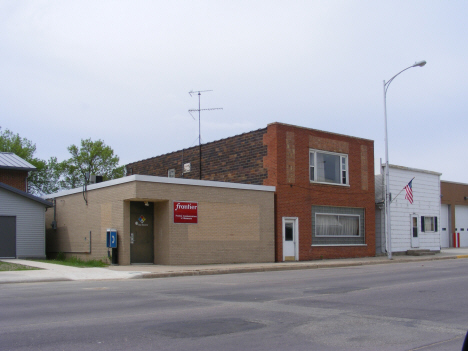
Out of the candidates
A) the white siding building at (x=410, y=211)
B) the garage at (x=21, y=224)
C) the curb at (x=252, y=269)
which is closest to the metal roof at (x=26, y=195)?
the garage at (x=21, y=224)

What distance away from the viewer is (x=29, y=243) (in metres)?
26.9

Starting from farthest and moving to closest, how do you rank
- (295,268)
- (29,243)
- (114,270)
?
1. (29,243)
2. (295,268)
3. (114,270)

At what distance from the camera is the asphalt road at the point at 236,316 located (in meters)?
7.23

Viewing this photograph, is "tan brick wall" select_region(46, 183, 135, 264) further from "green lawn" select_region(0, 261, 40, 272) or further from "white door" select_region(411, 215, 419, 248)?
"white door" select_region(411, 215, 419, 248)

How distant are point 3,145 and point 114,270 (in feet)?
130

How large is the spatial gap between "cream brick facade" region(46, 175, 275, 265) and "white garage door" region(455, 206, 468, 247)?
23.3m

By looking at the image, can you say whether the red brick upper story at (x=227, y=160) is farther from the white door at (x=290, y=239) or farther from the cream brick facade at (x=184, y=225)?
the white door at (x=290, y=239)

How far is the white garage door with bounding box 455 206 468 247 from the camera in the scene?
4184 cm

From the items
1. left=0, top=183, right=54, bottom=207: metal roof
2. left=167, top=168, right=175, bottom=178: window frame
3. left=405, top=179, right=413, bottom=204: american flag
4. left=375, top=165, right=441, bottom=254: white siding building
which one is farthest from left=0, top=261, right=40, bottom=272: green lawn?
left=405, top=179, right=413, bottom=204: american flag

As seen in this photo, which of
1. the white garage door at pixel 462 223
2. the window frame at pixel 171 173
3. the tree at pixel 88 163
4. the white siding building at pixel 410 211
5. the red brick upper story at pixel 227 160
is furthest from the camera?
the tree at pixel 88 163

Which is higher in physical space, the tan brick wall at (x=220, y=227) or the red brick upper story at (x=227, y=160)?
the red brick upper story at (x=227, y=160)

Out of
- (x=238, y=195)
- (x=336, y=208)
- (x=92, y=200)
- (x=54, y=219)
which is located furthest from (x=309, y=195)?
(x=54, y=219)

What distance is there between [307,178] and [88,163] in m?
31.9

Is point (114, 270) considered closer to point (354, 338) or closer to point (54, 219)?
point (54, 219)
